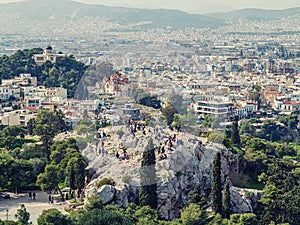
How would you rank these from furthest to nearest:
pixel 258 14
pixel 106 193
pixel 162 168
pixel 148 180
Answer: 1. pixel 258 14
2. pixel 162 168
3. pixel 148 180
4. pixel 106 193

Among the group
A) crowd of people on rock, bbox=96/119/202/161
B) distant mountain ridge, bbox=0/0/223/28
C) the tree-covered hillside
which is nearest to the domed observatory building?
the tree-covered hillside

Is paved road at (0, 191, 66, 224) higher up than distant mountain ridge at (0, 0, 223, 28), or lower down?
lower down

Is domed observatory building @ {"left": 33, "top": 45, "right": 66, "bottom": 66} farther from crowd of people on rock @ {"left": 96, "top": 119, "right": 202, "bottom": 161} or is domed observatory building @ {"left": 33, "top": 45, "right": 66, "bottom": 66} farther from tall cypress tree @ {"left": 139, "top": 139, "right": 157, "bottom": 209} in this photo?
tall cypress tree @ {"left": 139, "top": 139, "right": 157, "bottom": 209}

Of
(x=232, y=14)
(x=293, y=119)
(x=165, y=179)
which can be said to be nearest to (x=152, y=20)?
(x=232, y=14)

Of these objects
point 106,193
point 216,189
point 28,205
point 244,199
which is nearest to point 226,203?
point 216,189

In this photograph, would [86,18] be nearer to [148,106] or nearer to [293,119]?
[293,119]

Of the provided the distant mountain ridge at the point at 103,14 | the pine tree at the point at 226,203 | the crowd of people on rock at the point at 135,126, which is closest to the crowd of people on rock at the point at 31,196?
the crowd of people on rock at the point at 135,126

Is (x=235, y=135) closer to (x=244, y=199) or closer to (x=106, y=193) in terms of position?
(x=244, y=199)
